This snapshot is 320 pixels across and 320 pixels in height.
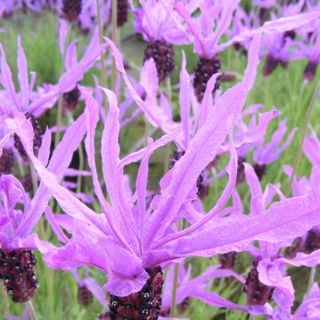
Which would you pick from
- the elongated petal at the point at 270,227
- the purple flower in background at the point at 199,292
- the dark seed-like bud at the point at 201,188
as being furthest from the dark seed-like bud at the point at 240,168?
the elongated petal at the point at 270,227

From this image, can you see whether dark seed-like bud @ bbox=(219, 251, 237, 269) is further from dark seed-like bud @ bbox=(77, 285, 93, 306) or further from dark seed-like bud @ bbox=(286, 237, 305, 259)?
dark seed-like bud @ bbox=(77, 285, 93, 306)

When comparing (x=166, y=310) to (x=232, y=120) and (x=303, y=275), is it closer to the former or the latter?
(x=232, y=120)

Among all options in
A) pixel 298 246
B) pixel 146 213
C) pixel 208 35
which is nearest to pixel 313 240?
pixel 298 246

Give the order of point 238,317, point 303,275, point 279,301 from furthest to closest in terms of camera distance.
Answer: point 303,275 < point 238,317 < point 279,301

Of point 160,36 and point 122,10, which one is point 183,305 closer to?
point 160,36

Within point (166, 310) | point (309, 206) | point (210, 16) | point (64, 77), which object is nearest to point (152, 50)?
point (210, 16)

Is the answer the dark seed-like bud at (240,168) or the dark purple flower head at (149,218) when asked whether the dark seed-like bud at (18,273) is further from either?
the dark seed-like bud at (240,168)
